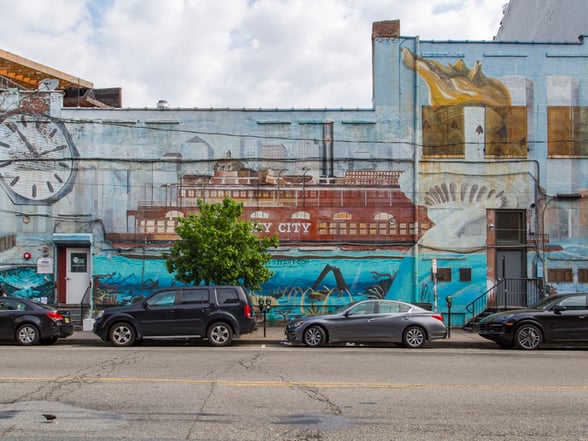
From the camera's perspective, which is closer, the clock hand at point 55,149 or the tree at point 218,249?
the tree at point 218,249

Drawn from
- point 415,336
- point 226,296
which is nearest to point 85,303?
point 226,296

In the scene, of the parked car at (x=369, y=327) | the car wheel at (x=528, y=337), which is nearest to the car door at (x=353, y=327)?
the parked car at (x=369, y=327)

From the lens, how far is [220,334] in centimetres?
1551

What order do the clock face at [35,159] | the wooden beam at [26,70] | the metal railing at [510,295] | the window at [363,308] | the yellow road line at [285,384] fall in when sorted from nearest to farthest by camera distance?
the yellow road line at [285,384] < the window at [363,308] < the metal railing at [510,295] < the clock face at [35,159] < the wooden beam at [26,70]

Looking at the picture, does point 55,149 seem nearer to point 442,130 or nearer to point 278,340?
point 278,340

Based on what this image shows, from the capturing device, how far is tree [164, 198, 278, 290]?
16.8m

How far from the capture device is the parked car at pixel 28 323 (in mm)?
15391

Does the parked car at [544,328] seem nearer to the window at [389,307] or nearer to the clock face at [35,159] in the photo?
the window at [389,307]

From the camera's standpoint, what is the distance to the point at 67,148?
2036 centimetres

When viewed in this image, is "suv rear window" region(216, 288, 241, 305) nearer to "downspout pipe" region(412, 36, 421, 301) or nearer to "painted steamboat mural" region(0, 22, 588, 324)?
"painted steamboat mural" region(0, 22, 588, 324)

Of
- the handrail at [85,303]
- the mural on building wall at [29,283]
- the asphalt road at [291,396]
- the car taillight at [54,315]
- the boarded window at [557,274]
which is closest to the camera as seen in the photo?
the asphalt road at [291,396]

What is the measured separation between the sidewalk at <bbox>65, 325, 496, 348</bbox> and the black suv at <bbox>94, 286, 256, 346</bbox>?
99 cm

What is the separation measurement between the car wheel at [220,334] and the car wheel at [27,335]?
412 centimetres

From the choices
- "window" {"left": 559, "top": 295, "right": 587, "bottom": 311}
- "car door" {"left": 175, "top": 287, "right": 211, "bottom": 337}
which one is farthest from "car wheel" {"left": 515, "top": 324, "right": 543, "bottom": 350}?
"car door" {"left": 175, "top": 287, "right": 211, "bottom": 337}
